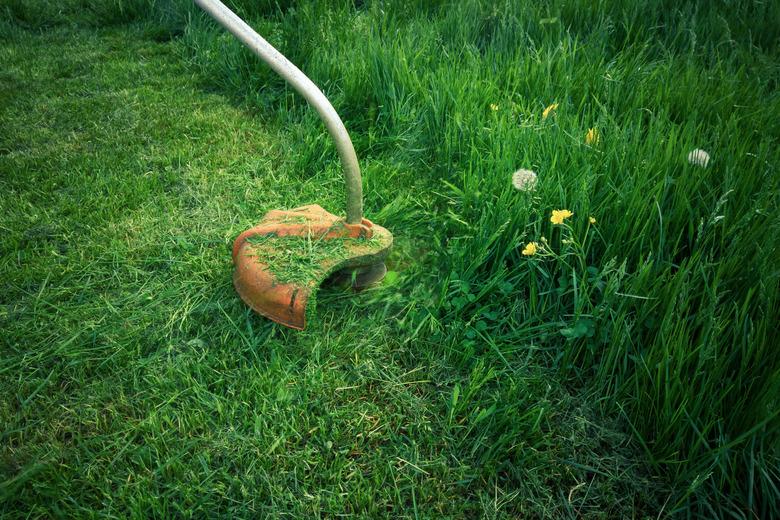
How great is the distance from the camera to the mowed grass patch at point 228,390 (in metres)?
1.45

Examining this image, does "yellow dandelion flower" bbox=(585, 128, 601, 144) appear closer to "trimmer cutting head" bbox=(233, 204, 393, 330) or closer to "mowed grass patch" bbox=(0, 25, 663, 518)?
"mowed grass patch" bbox=(0, 25, 663, 518)

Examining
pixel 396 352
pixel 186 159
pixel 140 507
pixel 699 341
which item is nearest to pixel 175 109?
pixel 186 159

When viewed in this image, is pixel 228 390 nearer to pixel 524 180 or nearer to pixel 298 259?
pixel 298 259

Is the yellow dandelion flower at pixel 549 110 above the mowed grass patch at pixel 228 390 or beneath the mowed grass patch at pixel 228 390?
above

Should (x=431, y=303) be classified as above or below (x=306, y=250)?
below

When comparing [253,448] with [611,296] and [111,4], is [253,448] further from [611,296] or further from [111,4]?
[111,4]

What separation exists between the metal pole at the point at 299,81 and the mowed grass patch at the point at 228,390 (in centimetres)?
42

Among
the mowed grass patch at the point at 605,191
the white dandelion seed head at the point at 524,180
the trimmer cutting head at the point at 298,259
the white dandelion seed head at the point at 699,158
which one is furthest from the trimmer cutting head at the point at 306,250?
the white dandelion seed head at the point at 699,158

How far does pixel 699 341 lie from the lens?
5.00 ft

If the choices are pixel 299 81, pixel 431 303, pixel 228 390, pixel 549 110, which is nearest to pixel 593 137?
pixel 549 110

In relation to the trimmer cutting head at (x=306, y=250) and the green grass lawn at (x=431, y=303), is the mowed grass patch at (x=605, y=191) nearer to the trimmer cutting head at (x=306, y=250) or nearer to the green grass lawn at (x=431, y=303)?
the green grass lawn at (x=431, y=303)

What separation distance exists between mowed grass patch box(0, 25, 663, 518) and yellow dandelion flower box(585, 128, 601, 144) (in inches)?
28.8

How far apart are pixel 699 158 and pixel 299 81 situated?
139 centimetres

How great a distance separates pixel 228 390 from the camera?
1672mm
